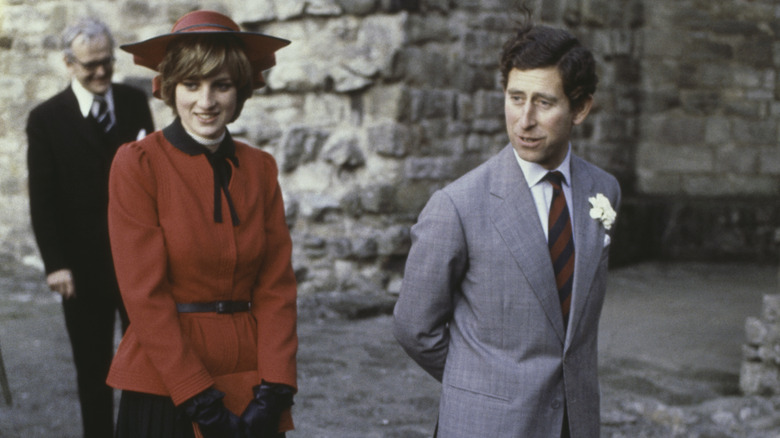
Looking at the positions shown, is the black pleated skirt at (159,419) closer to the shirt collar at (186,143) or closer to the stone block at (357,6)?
the shirt collar at (186,143)

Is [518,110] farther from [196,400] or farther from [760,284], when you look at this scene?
[760,284]

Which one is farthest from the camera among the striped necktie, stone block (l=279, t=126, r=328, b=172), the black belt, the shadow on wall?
the shadow on wall

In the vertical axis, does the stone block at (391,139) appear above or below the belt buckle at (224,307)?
below

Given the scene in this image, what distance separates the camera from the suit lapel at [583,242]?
84.3 inches

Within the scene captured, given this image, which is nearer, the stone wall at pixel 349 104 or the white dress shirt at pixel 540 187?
the white dress shirt at pixel 540 187

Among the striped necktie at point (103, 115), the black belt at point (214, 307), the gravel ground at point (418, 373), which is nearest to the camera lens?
the black belt at point (214, 307)

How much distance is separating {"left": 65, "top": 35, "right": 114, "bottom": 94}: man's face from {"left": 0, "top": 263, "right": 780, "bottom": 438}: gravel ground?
1.56 meters

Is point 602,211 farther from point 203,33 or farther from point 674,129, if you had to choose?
point 674,129

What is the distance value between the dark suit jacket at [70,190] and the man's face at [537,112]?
188 cm

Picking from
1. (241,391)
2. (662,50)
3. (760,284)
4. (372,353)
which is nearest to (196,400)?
(241,391)

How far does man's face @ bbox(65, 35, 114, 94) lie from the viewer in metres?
3.39

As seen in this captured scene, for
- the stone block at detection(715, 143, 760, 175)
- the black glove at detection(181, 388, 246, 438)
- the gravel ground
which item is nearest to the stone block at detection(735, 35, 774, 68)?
the stone block at detection(715, 143, 760, 175)

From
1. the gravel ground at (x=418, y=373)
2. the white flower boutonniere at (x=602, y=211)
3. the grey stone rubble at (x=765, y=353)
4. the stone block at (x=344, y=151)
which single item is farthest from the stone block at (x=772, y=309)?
the stone block at (x=344, y=151)

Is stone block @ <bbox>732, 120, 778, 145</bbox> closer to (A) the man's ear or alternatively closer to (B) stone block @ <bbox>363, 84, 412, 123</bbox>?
(B) stone block @ <bbox>363, 84, 412, 123</bbox>
